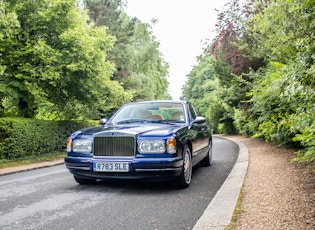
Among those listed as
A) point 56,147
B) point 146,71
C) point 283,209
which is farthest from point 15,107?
point 146,71

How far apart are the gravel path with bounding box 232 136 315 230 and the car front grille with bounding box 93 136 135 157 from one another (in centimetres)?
206

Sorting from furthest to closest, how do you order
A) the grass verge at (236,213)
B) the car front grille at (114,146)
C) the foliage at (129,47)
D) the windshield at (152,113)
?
the foliage at (129,47) → the windshield at (152,113) → the car front grille at (114,146) → the grass verge at (236,213)

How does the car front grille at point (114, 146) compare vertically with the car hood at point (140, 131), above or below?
below

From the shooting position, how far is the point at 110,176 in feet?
18.7

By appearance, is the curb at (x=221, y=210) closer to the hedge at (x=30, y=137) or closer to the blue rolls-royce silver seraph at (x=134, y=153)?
the blue rolls-royce silver seraph at (x=134, y=153)

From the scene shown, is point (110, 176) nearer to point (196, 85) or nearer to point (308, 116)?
point (308, 116)

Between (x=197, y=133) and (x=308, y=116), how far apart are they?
11.3 feet

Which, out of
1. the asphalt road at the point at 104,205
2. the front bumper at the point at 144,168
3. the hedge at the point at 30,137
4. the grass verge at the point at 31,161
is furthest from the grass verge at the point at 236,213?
the hedge at the point at 30,137

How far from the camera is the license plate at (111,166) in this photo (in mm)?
5551

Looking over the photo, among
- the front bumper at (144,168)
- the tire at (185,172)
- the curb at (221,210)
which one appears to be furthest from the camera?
the tire at (185,172)

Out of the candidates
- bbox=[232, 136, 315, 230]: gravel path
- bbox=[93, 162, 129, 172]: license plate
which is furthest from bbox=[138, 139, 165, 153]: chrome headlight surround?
bbox=[232, 136, 315, 230]: gravel path

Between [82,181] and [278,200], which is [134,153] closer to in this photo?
[82,181]

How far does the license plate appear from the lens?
5551mm

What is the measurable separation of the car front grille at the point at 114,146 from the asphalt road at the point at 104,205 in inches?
28.0
